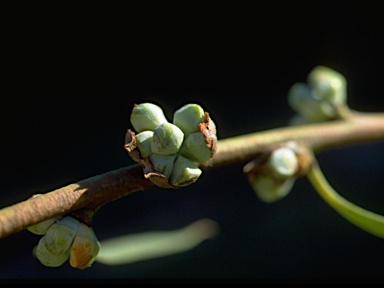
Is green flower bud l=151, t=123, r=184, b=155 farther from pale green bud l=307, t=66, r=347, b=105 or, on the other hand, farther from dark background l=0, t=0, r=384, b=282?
dark background l=0, t=0, r=384, b=282

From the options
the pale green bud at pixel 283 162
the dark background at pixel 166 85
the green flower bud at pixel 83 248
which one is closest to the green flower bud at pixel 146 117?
the green flower bud at pixel 83 248

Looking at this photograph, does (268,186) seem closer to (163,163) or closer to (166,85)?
(163,163)

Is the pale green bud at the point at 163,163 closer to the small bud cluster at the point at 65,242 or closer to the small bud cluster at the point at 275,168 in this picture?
the small bud cluster at the point at 65,242

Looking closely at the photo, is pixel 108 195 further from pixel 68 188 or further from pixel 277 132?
pixel 277 132

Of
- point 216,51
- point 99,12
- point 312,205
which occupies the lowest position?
point 312,205

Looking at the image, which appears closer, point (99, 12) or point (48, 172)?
point (48, 172)

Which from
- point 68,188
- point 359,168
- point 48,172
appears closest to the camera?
point 68,188

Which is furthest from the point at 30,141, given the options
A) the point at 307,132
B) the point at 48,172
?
the point at 307,132

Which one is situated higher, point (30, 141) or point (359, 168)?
point (30, 141)
